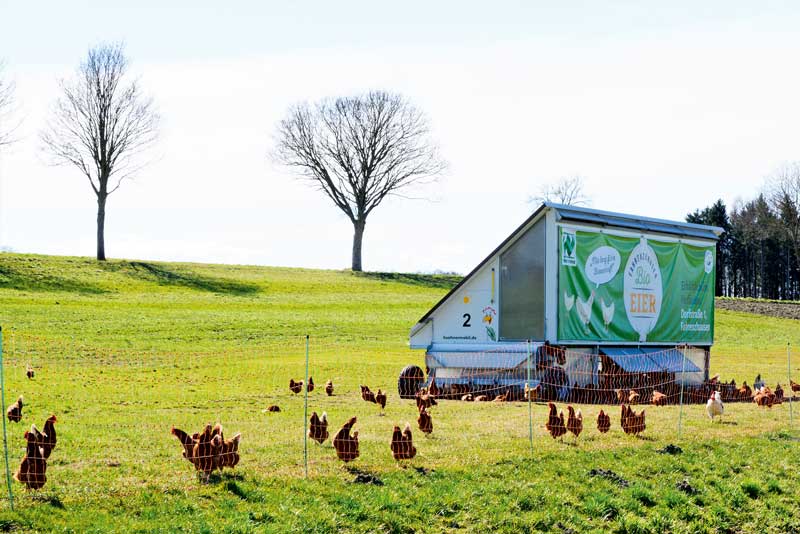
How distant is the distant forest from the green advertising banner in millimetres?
69046

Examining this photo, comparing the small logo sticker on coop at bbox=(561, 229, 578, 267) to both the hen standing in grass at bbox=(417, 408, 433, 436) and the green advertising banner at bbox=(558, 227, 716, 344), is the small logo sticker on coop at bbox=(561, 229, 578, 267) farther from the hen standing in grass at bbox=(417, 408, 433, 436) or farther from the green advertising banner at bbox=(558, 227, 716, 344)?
the hen standing in grass at bbox=(417, 408, 433, 436)

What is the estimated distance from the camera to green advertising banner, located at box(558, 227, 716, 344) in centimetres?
2003

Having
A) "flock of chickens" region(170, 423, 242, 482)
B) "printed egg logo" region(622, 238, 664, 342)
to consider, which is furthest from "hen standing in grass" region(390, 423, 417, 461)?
"printed egg logo" region(622, 238, 664, 342)

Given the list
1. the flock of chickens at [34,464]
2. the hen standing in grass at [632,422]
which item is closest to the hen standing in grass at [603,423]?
the hen standing in grass at [632,422]

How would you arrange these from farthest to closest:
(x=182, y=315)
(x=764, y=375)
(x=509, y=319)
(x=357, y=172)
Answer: (x=357, y=172), (x=182, y=315), (x=764, y=375), (x=509, y=319)

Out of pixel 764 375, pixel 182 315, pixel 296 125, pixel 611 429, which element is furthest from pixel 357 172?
pixel 611 429

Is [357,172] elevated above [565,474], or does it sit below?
above

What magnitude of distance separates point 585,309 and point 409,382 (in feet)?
15.3

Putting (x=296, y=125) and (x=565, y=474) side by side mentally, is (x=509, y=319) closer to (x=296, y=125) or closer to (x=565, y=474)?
(x=565, y=474)

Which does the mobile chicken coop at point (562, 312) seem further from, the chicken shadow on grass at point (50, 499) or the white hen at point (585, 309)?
the chicken shadow on grass at point (50, 499)

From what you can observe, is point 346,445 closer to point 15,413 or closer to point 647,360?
point 15,413

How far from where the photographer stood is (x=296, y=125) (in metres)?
68.8

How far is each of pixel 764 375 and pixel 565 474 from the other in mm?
17824

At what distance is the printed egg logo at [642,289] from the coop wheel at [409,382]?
5.95 metres
